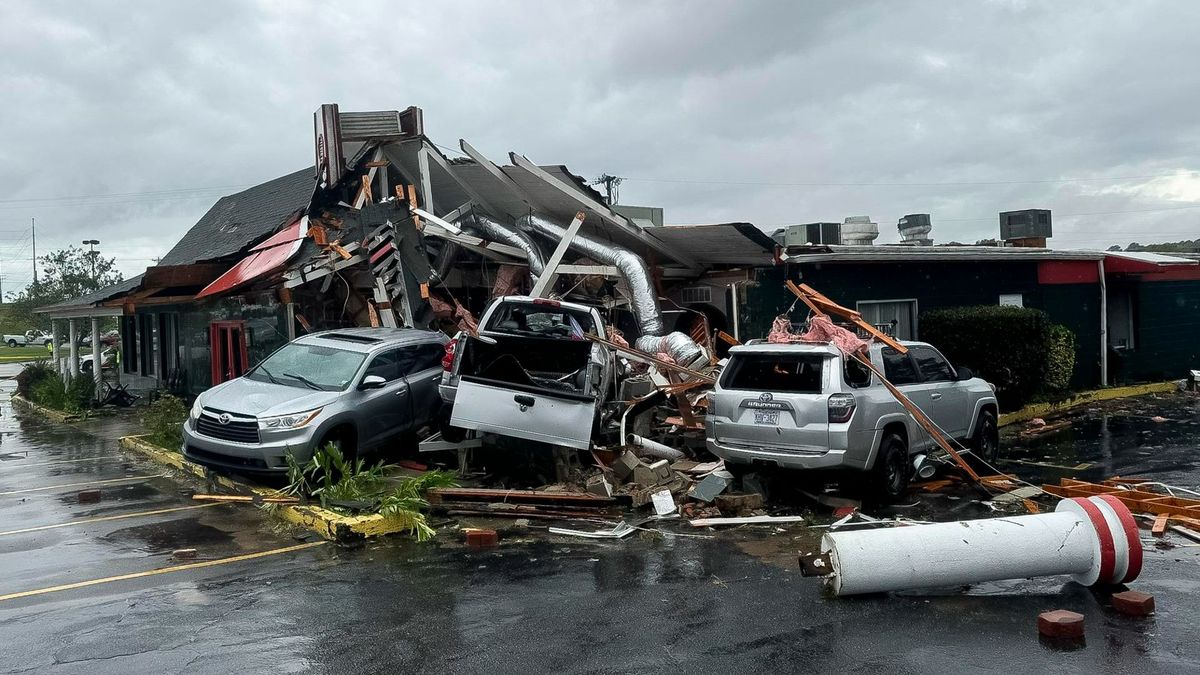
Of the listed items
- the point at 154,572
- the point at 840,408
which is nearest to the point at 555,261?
the point at 840,408

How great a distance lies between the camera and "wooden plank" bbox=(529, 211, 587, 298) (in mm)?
14469

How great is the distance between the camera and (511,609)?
6711mm

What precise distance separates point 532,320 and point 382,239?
13.0 feet

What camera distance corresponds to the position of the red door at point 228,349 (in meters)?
18.1

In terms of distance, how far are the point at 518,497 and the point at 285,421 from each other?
2.87 meters

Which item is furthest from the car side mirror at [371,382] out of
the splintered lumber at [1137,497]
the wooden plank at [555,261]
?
the splintered lumber at [1137,497]

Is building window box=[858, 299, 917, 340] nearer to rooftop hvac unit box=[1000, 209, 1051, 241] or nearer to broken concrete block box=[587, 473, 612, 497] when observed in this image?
rooftop hvac unit box=[1000, 209, 1051, 241]

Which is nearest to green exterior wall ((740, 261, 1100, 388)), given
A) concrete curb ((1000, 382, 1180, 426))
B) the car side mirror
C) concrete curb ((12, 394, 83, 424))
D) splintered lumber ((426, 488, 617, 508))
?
concrete curb ((1000, 382, 1180, 426))

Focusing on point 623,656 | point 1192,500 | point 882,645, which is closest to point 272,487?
point 623,656

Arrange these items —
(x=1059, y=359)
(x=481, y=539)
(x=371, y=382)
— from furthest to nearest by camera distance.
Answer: (x=1059, y=359) → (x=371, y=382) → (x=481, y=539)

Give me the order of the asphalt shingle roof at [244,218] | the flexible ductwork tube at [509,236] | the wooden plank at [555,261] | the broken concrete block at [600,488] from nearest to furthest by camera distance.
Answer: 1. the broken concrete block at [600,488]
2. the wooden plank at [555,261]
3. the flexible ductwork tube at [509,236]
4. the asphalt shingle roof at [244,218]

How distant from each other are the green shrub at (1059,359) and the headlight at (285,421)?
13578mm

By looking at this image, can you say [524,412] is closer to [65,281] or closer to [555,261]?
[555,261]

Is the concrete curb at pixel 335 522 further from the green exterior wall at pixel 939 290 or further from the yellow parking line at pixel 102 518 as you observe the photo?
the green exterior wall at pixel 939 290
